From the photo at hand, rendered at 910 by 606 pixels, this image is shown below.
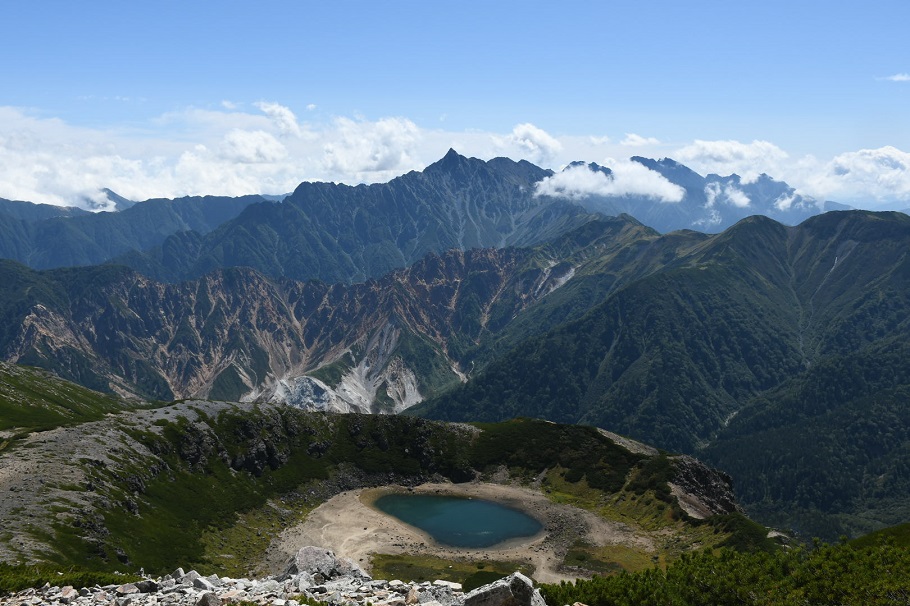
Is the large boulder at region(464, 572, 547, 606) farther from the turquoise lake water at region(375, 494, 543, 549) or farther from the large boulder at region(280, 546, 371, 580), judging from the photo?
the turquoise lake water at region(375, 494, 543, 549)

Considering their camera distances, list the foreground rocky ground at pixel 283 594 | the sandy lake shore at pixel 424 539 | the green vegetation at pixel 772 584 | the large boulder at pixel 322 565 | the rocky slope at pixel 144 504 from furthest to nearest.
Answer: the sandy lake shore at pixel 424 539, the rocky slope at pixel 144 504, the large boulder at pixel 322 565, the green vegetation at pixel 772 584, the foreground rocky ground at pixel 283 594

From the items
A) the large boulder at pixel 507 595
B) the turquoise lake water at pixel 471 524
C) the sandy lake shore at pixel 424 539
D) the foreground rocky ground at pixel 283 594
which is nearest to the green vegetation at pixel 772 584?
the large boulder at pixel 507 595

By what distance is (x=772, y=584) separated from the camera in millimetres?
52719

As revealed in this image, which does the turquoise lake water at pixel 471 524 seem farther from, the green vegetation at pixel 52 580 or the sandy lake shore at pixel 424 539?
the green vegetation at pixel 52 580

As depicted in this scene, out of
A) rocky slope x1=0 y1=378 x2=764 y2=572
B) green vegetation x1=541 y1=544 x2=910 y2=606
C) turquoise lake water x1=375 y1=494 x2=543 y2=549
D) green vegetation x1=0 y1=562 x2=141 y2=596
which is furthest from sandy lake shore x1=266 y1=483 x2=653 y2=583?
green vegetation x1=0 y1=562 x2=141 y2=596

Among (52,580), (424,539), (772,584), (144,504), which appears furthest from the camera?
(424,539)

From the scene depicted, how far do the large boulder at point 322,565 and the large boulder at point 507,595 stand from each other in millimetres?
22163

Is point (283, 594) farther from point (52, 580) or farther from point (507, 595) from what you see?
point (52, 580)

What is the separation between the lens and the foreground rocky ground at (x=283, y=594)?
41.7m

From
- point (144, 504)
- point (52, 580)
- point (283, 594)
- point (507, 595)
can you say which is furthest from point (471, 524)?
point (507, 595)

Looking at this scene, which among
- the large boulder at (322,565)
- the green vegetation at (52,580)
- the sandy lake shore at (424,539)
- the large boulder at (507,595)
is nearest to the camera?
the large boulder at (507,595)

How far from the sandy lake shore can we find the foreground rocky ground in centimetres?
10520

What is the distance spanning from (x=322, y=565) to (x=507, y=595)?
35.6m

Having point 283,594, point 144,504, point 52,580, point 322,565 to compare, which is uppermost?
point 283,594
